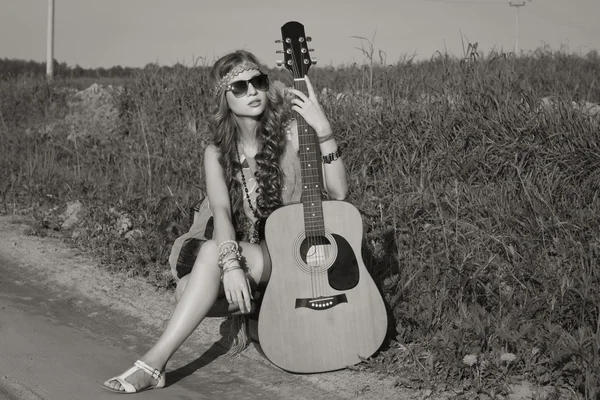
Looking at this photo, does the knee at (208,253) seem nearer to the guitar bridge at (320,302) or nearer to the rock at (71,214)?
the guitar bridge at (320,302)

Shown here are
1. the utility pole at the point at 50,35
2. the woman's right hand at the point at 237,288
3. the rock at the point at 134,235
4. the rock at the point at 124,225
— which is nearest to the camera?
the woman's right hand at the point at 237,288

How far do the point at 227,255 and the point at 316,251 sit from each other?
414mm

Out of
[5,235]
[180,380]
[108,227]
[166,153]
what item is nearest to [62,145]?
[166,153]

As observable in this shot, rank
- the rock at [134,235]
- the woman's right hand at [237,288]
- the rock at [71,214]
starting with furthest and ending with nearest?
the rock at [71,214] → the rock at [134,235] → the woman's right hand at [237,288]

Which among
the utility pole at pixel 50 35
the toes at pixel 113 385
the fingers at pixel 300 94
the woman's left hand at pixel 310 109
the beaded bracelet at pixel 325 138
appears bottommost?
the toes at pixel 113 385

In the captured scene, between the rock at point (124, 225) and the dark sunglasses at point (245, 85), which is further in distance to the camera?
the rock at point (124, 225)

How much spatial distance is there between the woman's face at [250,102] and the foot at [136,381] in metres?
1.28

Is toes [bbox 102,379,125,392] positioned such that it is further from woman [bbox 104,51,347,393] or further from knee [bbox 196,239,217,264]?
knee [bbox 196,239,217,264]

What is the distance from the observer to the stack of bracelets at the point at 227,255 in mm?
3596

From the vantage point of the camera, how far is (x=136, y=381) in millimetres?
3592

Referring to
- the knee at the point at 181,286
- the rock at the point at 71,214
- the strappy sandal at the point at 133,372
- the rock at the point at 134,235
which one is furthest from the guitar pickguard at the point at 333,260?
the rock at the point at 71,214

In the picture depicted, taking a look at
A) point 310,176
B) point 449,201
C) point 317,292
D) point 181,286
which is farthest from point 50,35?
point 317,292

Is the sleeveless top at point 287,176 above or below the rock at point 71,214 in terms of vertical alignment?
above

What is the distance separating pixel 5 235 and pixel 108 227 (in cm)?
105
